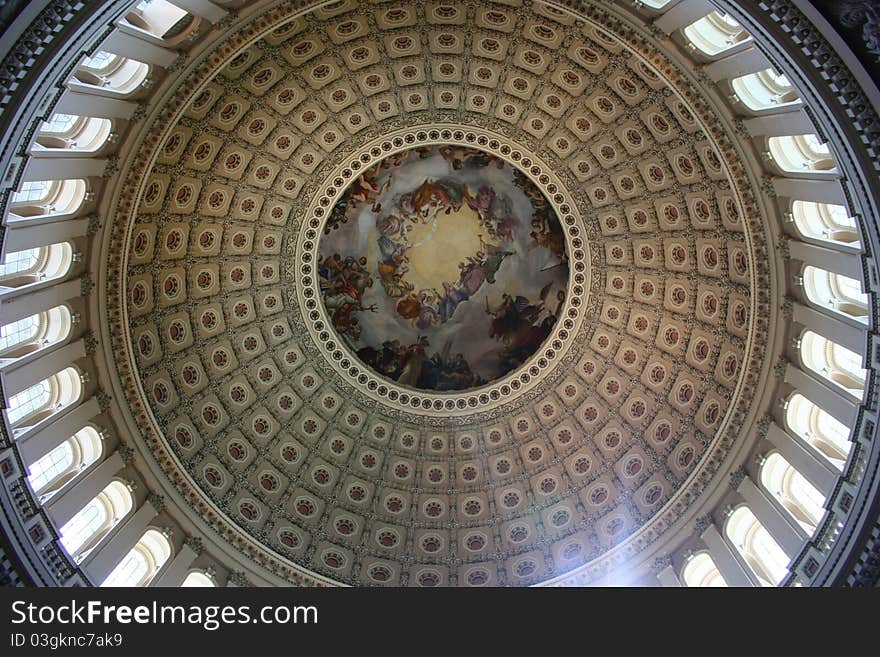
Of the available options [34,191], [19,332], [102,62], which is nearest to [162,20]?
[102,62]

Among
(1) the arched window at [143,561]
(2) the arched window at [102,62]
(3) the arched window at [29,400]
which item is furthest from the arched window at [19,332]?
(1) the arched window at [143,561]

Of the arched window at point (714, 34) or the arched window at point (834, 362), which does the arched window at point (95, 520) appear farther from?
the arched window at point (714, 34)

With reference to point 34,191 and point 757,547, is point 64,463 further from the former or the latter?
point 757,547

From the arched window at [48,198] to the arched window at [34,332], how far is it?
2620 mm

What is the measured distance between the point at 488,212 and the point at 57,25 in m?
18.9

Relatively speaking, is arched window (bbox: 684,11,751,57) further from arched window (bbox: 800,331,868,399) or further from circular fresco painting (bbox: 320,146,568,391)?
circular fresco painting (bbox: 320,146,568,391)

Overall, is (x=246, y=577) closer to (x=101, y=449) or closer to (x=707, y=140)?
(x=101, y=449)

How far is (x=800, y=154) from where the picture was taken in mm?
18062

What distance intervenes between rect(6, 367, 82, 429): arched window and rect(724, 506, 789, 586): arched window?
61.7 feet

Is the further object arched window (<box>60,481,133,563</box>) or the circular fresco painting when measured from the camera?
the circular fresco painting

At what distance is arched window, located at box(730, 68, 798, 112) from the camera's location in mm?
16891

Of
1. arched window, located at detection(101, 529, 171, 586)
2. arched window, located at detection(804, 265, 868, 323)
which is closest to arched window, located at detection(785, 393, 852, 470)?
arched window, located at detection(804, 265, 868, 323)

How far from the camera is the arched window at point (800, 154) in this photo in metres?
17.0

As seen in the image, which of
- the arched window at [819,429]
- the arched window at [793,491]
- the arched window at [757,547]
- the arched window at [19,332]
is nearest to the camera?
the arched window at [19,332]
